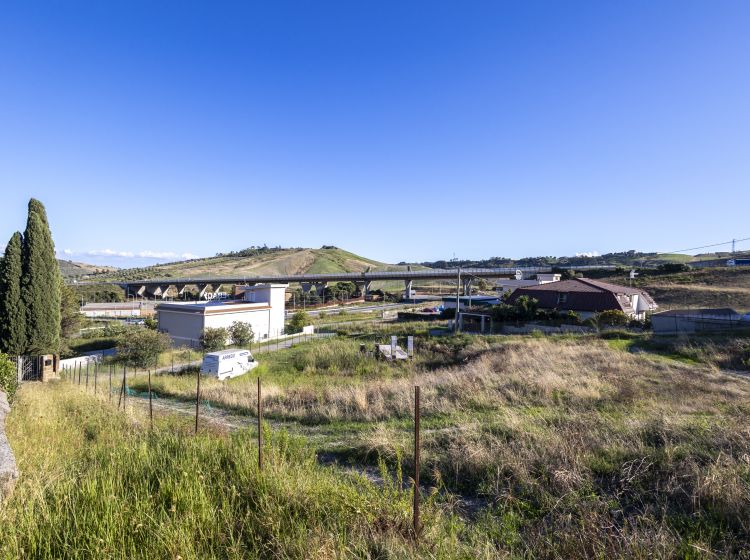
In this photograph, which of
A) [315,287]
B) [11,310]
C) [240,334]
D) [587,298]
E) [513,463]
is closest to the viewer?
[513,463]

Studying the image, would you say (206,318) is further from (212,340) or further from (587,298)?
(587,298)

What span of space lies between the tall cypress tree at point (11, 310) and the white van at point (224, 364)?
8170 millimetres

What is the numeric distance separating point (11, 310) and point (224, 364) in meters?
9.92

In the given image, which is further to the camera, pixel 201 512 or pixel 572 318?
pixel 572 318

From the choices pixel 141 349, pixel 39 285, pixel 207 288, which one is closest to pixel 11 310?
pixel 39 285

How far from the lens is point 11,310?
58.1 ft

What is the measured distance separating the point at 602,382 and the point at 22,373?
907 inches

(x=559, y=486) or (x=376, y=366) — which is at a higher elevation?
(x=559, y=486)

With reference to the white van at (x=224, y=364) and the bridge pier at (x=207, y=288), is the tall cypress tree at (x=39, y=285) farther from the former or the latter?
the bridge pier at (x=207, y=288)

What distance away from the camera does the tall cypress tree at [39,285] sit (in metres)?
18.2

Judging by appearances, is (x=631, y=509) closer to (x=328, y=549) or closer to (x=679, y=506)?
(x=679, y=506)

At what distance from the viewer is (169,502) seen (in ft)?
12.2

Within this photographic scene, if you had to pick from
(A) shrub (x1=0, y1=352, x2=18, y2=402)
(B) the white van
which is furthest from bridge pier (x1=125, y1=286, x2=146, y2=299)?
(A) shrub (x1=0, y1=352, x2=18, y2=402)

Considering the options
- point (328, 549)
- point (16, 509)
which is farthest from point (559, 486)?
point (16, 509)
